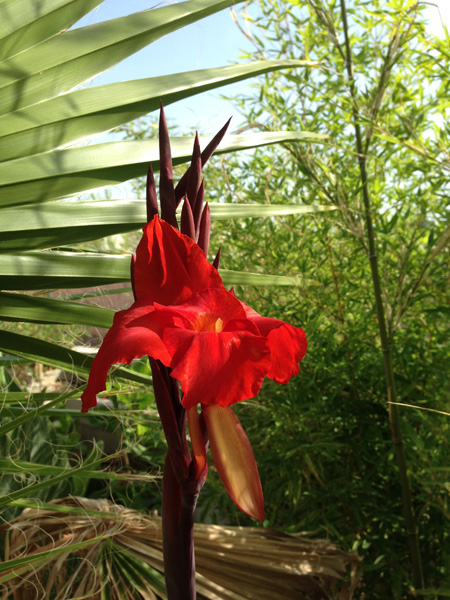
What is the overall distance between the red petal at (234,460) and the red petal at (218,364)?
33 mm

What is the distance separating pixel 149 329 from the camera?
10.8 inches

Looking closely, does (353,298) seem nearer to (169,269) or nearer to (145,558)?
(145,558)

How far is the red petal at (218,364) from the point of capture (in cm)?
24

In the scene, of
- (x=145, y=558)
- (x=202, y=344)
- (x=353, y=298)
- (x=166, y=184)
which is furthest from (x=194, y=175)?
(x=353, y=298)

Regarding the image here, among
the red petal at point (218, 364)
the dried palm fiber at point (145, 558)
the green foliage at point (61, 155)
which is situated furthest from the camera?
the dried palm fiber at point (145, 558)

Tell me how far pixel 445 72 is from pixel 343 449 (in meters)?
0.72

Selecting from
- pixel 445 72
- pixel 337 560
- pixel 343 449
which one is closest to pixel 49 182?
pixel 337 560

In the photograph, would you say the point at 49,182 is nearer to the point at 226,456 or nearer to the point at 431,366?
the point at 226,456

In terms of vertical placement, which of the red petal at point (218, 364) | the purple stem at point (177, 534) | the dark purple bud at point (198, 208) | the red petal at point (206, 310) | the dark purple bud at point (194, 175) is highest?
the dark purple bud at point (194, 175)

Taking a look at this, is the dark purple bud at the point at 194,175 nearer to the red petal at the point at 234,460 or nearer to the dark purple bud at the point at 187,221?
the dark purple bud at the point at 187,221

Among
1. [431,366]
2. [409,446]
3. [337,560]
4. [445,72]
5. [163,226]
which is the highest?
[445,72]

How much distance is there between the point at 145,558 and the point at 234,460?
0.49m

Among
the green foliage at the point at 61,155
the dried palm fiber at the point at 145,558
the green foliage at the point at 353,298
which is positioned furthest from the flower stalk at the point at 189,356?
the green foliage at the point at 353,298

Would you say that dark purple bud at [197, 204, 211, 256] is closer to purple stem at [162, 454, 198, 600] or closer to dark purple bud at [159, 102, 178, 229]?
dark purple bud at [159, 102, 178, 229]
